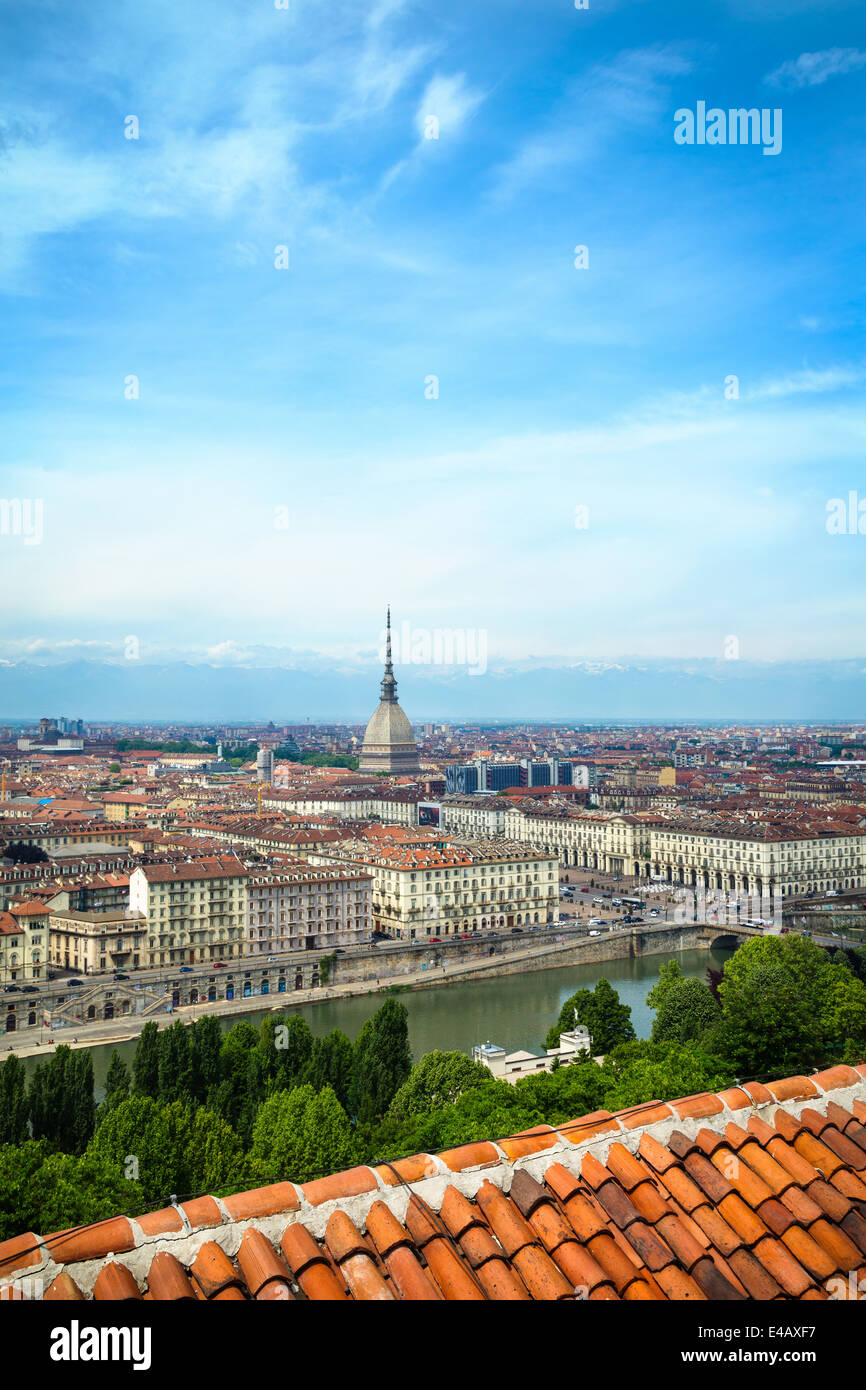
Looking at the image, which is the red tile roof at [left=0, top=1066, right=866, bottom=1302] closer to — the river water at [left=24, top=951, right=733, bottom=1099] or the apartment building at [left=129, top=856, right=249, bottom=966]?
the river water at [left=24, top=951, right=733, bottom=1099]

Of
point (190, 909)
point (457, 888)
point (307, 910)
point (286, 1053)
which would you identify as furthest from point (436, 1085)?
point (457, 888)

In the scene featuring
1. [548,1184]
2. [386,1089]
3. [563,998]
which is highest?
[548,1184]

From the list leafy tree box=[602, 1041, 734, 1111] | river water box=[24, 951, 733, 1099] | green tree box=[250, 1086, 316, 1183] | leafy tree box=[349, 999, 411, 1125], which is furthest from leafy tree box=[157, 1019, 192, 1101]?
leafy tree box=[602, 1041, 734, 1111]

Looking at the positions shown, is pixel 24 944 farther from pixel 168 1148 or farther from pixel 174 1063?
pixel 168 1148
